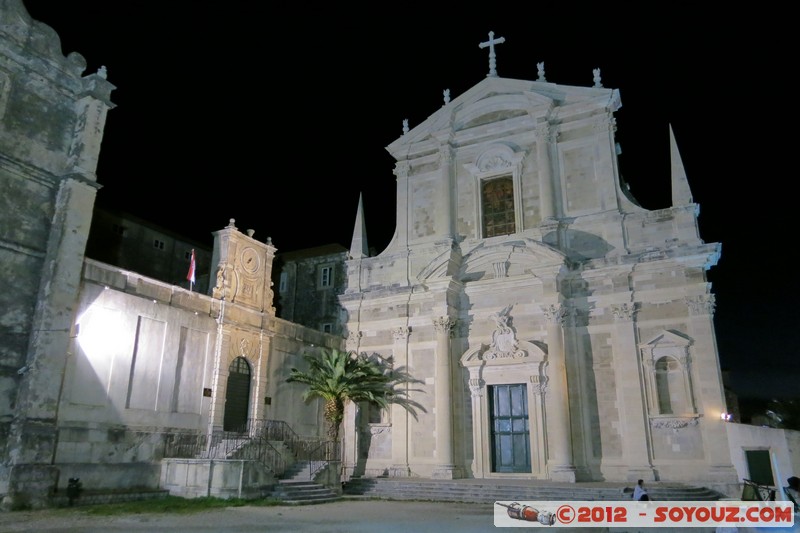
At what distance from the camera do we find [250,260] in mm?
22594

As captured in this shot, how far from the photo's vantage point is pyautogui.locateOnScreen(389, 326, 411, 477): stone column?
22.2 m

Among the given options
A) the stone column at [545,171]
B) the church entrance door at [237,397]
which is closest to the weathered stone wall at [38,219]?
the church entrance door at [237,397]

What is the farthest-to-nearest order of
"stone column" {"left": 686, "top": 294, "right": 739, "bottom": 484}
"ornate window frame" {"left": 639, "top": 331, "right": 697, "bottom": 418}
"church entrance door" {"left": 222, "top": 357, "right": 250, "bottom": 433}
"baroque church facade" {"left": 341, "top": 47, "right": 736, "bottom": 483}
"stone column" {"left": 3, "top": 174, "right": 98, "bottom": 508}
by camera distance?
1. "church entrance door" {"left": 222, "top": 357, "right": 250, "bottom": 433}
2. "baroque church facade" {"left": 341, "top": 47, "right": 736, "bottom": 483}
3. "ornate window frame" {"left": 639, "top": 331, "right": 697, "bottom": 418}
4. "stone column" {"left": 686, "top": 294, "right": 739, "bottom": 484}
5. "stone column" {"left": 3, "top": 174, "right": 98, "bottom": 508}

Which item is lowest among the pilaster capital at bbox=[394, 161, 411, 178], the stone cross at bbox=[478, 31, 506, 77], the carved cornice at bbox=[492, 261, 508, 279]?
the carved cornice at bbox=[492, 261, 508, 279]

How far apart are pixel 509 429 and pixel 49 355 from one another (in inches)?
590

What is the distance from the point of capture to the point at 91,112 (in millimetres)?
17844

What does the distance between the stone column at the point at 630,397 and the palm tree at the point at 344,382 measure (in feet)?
25.2

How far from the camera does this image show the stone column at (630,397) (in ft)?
62.5

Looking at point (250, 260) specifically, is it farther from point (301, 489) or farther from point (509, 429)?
point (509, 429)

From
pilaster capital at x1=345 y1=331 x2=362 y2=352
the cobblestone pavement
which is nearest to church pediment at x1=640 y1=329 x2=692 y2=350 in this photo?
the cobblestone pavement

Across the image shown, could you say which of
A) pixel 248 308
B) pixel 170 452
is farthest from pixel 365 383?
pixel 170 452

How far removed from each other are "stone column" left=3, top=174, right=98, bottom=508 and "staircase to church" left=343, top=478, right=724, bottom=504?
888 cm

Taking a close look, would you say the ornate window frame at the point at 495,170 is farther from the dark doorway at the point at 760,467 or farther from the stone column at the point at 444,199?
the dark doorway at the point at 760,467

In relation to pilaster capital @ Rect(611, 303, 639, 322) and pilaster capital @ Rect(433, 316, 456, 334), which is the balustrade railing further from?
pilaster capital @ Rect(611, 303, 639, 322)
